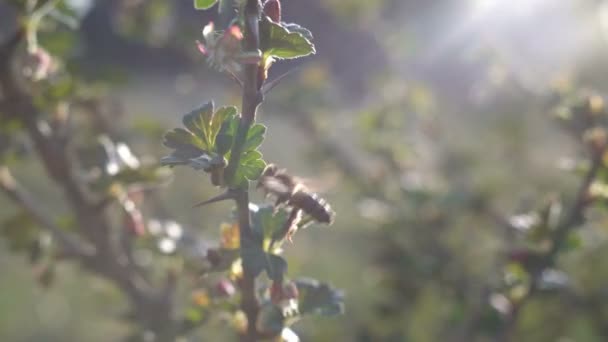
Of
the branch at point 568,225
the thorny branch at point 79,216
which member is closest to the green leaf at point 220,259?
the thorny branch at point 79,216

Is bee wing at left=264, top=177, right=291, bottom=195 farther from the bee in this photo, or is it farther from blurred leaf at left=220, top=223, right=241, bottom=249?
blurred leaf at left=220, top=223, right=241, bottom=249

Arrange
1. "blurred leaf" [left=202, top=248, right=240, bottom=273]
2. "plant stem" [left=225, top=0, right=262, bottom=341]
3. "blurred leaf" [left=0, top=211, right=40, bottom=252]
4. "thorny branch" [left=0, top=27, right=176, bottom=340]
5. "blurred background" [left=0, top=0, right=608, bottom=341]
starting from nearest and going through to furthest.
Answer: "plant stem" [left=225, top=0, right=262, bottom=341], "blurred leaf" [left=202, top=248, right=240, bottom=273], "thorny branch" [left=0, top=27, right=176, bottom=340], "blurred leaf" [left=0, top=211, right=40, bottom=252], "blurred background" [left=0, top=0, right=608, bottom=341]

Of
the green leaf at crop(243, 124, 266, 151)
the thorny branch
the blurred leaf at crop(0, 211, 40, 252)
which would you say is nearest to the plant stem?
the green leaf at crop(243, 124, 266, 151)

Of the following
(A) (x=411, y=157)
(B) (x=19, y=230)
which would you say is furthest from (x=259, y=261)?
(A) (x=411, y=157)

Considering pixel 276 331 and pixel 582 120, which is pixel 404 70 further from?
pixel 276 331

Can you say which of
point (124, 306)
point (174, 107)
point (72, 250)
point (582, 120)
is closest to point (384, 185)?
point (124, 306)

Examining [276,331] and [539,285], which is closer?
[276,331]

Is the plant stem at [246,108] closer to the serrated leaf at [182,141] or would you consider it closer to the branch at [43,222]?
the serrated leaf at [182,141]
